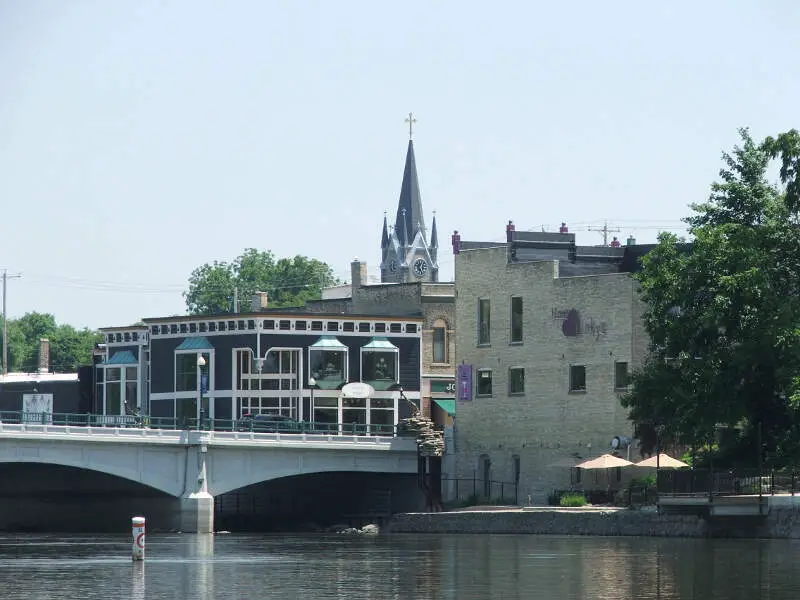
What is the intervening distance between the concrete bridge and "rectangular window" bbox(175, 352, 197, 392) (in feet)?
34.7

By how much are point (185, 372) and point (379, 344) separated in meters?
10.4

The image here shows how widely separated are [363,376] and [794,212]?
3327cm

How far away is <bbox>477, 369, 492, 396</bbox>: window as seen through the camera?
9625cm

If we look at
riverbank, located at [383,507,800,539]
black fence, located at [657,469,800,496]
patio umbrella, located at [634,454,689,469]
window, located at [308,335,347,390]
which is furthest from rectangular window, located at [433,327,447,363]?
black fence, located at [657,469,800,496]

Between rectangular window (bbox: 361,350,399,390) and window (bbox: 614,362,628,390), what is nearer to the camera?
window (bbox: 614,362,628,390)

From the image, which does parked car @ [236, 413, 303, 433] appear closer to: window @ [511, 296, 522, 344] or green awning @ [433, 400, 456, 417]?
green awning @ [433, 400, 456, 417]

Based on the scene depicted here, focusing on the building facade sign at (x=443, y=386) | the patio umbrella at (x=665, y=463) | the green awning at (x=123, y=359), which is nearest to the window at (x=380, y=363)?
the building facade sign at (x=443, y=386)

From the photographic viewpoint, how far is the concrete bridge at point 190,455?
8662cm

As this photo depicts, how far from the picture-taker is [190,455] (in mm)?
90312

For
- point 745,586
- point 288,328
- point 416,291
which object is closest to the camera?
point 745,586

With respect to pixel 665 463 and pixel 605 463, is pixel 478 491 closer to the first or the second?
pixel 605 463

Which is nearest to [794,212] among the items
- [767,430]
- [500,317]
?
[767,430]

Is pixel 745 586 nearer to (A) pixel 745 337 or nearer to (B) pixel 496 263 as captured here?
(A) pixel 745 337

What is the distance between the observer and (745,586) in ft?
144
